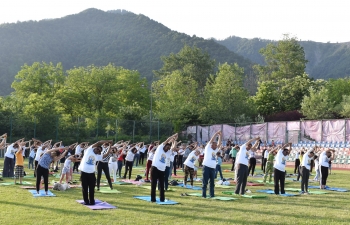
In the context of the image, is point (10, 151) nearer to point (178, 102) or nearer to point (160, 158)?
point (160, 158)

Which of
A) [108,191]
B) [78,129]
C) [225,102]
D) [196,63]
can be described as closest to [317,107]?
[225,102]

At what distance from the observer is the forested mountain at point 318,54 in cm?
16212

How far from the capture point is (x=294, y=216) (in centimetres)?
1129

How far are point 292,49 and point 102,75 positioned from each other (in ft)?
140

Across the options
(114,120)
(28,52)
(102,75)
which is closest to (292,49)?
(102,75)

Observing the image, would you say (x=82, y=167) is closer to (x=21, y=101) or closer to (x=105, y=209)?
(x=105, y=209)

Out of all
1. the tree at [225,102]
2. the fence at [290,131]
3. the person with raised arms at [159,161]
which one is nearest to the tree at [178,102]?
the tree at [225,102]

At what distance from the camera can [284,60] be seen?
8794cm

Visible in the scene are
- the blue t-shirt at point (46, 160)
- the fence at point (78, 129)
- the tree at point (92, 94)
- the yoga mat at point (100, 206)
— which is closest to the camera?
the yoga mat at point (100, 206)

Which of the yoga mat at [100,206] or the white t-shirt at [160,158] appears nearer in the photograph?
the yoga mat at [100,206]

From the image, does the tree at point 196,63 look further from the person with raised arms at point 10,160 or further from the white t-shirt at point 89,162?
the white t-shirt at point 89,162

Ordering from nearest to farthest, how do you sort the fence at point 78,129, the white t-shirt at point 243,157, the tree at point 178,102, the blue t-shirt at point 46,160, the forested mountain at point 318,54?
1. the blue t-shirt at point 46,160
2. the white t-shirt at point 243,157
3. the fence at point 78,129
4. the tree at point 178,102
5. the forested mountain at point 318,54

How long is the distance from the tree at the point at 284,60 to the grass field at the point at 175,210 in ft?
239

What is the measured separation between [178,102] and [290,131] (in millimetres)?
24332
